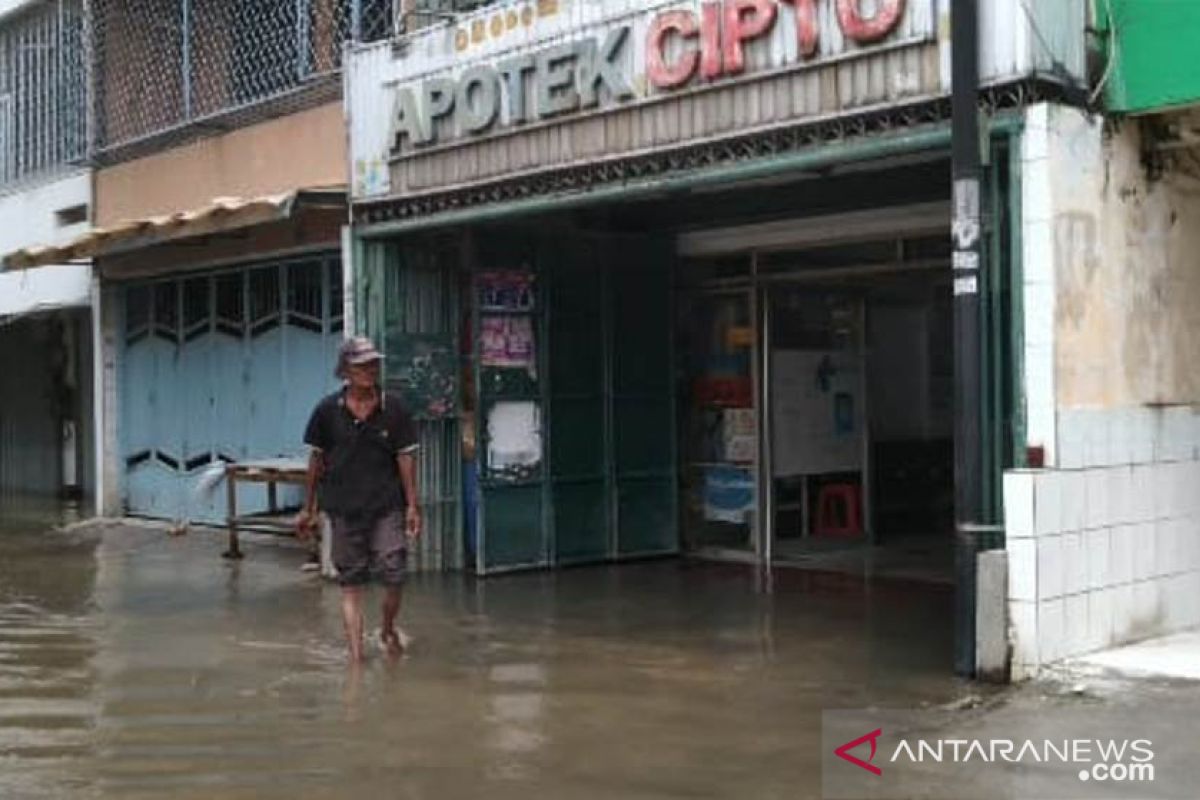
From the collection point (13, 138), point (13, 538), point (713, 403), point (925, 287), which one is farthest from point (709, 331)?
point (13, 138)

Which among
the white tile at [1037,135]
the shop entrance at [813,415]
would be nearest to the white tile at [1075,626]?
the white tile at [1037,135]

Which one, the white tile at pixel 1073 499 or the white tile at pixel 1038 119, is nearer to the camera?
the white tile at pixel 1038 119

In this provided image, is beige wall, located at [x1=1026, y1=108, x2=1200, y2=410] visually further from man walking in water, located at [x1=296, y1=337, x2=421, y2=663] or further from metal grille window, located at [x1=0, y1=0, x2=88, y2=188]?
metal grille window, located at [x1=0, y1=0, x2=88, y2=188]

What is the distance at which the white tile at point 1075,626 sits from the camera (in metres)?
7.75

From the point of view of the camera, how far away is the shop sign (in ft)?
27.8

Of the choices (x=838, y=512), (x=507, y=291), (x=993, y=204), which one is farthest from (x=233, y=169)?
(x=993, y=204)

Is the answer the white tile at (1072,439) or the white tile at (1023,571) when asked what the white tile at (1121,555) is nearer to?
the white tile at (1072,439)

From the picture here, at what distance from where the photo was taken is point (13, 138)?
782 inches

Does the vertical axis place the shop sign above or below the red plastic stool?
above

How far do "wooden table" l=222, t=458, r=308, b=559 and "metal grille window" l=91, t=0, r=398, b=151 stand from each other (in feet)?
10.6

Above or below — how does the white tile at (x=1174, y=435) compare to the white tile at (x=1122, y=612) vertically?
above

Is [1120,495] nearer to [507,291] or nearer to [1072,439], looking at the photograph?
[1072,439]

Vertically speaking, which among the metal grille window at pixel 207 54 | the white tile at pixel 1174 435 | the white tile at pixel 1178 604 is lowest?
the white tile at pixel 1178 604

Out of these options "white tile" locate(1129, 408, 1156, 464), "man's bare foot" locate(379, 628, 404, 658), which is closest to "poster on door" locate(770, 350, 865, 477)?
"white tile" locate(1129, 408, 1156, 464)
